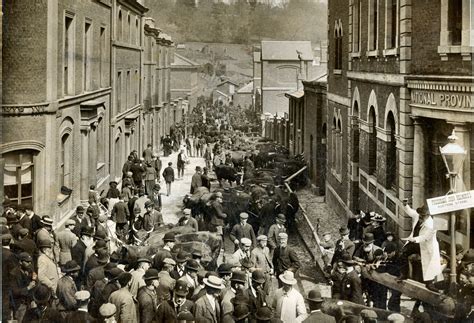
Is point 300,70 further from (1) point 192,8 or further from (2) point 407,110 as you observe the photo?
(2) point 407,110

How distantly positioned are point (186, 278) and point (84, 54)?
12.1m

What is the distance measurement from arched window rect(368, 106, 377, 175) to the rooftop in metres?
8.78

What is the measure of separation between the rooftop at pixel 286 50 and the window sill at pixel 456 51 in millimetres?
13793

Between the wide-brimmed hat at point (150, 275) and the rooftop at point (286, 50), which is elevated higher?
the rooftop at point (286, 50)

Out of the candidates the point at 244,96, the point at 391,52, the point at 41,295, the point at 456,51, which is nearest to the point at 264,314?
the point at 41,295

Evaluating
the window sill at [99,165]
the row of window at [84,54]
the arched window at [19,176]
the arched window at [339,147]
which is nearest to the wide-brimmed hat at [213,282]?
the arched window at [19,176]

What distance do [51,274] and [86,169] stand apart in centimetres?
903

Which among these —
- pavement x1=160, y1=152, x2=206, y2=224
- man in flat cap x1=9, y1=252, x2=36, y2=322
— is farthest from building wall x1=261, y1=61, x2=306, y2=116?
man in flat cap x1=9, y1=252, x2=36, y2=322

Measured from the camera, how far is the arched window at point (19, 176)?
13383mm

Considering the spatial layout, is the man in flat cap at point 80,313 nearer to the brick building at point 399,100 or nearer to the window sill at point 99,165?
the brick building at point 399,100

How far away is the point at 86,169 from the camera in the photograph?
63.5 ft

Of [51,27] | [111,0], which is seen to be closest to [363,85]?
[51,27]

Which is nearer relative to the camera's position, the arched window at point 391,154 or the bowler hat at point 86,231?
the bowler hat at point 86,231

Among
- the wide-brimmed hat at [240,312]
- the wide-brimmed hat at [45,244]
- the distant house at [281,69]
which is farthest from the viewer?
the distant house at [281,69]
